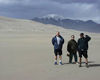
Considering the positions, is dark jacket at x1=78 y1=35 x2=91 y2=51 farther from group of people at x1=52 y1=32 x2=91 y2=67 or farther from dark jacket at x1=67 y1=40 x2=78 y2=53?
dark jacket at x1=67 y1=40 x2=78 y2=53

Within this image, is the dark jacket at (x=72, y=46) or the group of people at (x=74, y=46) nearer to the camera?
the group of people at (x=74, y=46)

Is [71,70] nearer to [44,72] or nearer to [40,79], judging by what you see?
[44,72]

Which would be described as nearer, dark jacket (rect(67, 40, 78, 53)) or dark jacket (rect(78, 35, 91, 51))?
dark jacket (rect(78, 35, 91, 51))

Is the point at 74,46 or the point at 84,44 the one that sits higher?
the point at 84,44

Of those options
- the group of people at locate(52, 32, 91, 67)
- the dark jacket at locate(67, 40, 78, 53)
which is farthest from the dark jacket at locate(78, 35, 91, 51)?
the dark jacket at locate(67, 40, 78, 53)

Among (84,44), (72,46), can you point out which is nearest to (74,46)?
(72,46)

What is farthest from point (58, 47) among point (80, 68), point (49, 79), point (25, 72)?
point (49, 79)

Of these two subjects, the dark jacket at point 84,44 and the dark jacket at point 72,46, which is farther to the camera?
the dark jacket at point 72,46

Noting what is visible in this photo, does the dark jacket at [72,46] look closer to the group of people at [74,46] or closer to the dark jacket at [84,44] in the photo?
the group of people at [74,46]

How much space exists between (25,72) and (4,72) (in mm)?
873

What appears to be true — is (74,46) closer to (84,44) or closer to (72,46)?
(72,46)

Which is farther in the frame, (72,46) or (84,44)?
(72,46)

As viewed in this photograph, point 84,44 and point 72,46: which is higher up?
Result: point 84,44

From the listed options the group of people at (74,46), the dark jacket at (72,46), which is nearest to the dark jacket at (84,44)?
the group of people at (74,46)
